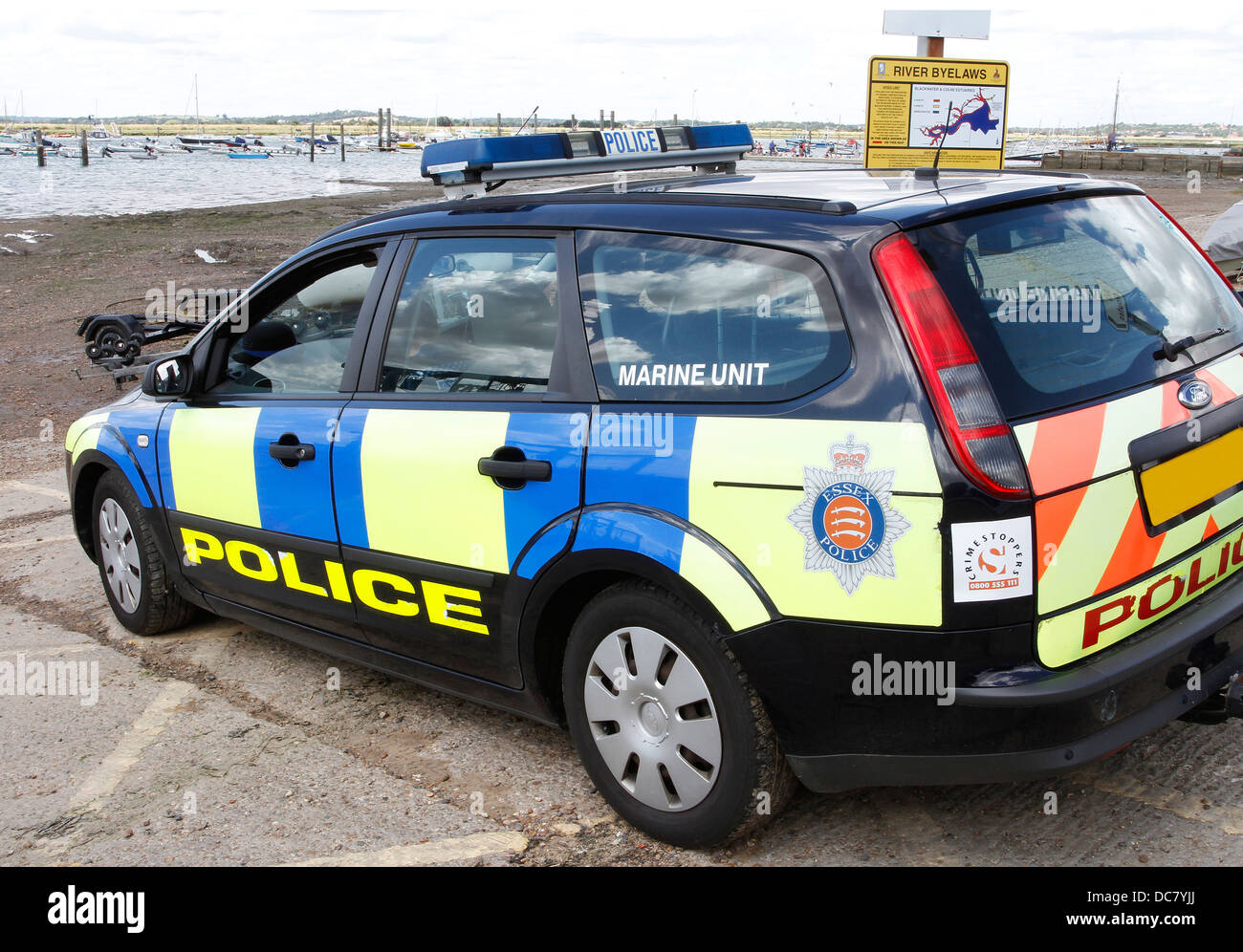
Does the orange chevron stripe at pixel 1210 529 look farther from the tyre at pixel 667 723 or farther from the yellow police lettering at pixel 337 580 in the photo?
the yellow police lettering at pixel 337 580

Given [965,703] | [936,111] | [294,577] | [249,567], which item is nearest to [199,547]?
[249,567]

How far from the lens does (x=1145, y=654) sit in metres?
2.54

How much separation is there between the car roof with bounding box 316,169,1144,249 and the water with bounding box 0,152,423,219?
106 feet

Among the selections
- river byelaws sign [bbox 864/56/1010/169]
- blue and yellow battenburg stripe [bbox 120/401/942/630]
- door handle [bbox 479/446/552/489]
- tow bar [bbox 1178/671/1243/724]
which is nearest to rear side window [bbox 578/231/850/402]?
blue and yellow battenburg stripe [bbox 120/401/942/630]

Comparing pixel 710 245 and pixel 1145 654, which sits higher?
pixel 710 245

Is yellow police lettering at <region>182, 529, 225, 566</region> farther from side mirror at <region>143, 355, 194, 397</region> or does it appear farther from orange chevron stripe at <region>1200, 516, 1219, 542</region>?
orange chevron stripe at <region>1200, 516, 1219, 542</region>

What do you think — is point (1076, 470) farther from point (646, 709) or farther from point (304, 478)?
point (304, 478)

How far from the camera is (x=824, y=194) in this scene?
2877mm

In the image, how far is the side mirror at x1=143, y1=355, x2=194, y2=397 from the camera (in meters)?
4.23

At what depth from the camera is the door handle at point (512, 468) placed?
9.82 feet

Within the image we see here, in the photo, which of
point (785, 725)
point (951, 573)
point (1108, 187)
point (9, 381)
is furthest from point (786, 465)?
point (9, 381)
